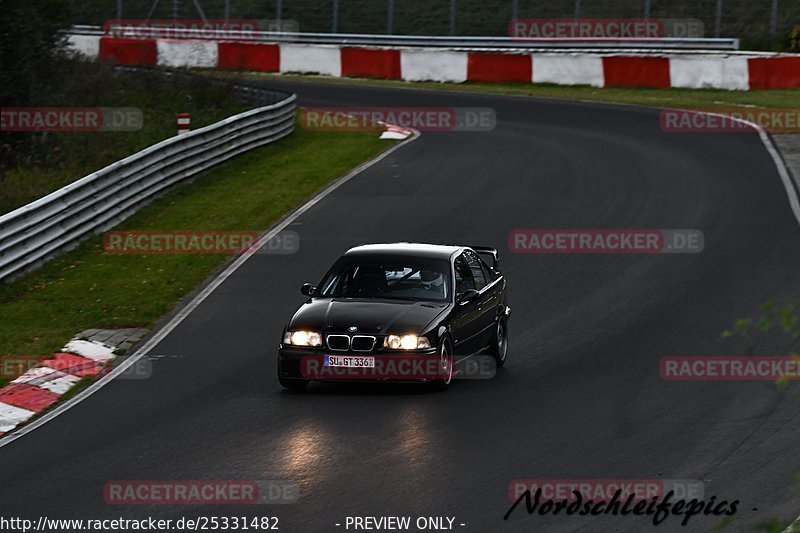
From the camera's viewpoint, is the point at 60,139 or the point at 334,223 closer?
the point at 334,223

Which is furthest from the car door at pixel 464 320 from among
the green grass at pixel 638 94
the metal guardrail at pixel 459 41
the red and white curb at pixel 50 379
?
the metal guardrail at pixel 459 41

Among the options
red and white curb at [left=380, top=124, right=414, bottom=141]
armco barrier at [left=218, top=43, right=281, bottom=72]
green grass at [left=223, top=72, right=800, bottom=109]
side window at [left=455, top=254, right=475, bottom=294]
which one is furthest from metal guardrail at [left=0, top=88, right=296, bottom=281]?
armco barrier at [left=218, top=43, right=281, bottom=72]

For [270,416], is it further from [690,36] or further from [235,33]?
[235,33]

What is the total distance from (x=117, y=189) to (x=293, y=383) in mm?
10570

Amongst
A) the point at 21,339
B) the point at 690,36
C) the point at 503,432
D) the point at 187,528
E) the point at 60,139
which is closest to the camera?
the point at 187,528

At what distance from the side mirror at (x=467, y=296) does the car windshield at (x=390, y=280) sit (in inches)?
5.2

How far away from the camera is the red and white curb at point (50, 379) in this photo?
12336 mm

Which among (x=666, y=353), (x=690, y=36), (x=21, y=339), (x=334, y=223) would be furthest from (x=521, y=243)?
(x=690, y=36)

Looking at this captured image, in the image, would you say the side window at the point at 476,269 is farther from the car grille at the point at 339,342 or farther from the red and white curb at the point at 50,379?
the red and white curb at the point at 50,379

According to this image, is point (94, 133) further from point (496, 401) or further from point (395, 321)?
point (496, 401)

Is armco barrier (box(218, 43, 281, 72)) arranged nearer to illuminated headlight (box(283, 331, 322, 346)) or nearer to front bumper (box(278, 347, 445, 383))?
illuminated headlight (box(283, 331, 322, 346))

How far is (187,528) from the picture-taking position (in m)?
8.45

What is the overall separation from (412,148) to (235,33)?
21.9 m

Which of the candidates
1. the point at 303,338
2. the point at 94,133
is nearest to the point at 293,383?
the point at 303,338
